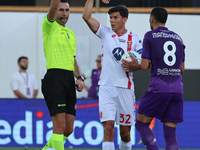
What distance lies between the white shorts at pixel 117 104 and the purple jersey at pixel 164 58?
0.78 meters

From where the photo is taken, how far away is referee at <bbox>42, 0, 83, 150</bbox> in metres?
6.84

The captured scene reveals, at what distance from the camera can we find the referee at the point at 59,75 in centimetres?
684

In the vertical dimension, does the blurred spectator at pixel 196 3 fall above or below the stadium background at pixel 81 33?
above

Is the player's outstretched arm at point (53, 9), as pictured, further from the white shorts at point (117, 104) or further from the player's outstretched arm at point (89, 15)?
the white shorts at point (117, 104)

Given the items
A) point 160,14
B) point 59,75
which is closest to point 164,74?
point 160,14

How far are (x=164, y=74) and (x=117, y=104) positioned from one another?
1044 mm

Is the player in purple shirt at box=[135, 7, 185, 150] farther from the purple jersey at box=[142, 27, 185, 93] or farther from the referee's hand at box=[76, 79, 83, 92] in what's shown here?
the referee's hand at box=[76, 79, 83, 92]

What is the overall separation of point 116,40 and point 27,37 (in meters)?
6.61

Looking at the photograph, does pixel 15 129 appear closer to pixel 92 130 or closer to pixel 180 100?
pixel 92 130

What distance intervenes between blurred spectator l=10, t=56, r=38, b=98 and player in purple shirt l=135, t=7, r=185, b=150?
17.3 ft

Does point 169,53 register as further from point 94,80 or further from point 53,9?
point 94,80

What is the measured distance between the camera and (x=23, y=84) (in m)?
11.6

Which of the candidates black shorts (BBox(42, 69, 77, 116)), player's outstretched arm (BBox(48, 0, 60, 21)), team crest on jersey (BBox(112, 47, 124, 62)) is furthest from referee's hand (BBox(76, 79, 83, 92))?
player's outstretched arm (BBox(48, 0, 60, 21))

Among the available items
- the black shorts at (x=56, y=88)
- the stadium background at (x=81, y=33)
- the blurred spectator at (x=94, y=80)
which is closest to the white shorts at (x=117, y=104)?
the black shorts at (x=56, y=88)
